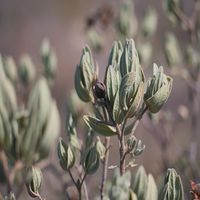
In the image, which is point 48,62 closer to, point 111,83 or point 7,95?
point 7,95

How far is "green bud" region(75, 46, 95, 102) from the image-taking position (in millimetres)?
1141

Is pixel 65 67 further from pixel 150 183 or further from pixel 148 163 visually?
pixel 150 183

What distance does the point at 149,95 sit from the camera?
108 centimetres

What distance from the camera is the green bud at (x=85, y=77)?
44.9 inches

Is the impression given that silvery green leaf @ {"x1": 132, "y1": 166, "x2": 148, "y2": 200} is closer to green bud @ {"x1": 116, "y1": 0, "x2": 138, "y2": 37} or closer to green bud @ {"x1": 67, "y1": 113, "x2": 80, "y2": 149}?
green bud @ {"x1": 67, "y1": 113, "x2": 80, "y2": 149}

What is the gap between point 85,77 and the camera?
1.14 meters

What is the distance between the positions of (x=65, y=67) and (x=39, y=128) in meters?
7.01

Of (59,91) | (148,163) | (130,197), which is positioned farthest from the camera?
(59,91)

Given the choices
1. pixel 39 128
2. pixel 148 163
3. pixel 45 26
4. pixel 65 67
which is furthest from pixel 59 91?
pixel 39 128

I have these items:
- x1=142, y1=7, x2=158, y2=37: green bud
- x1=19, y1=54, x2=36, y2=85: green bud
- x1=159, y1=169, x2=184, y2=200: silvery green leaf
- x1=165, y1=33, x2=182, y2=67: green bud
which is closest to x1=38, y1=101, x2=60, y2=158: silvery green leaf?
x1=159, y1=169, x2=184, y2=200: silvery green leaf

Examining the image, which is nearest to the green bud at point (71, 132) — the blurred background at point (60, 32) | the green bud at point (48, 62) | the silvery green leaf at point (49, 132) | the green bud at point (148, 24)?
the silvery green leaf at point (49, 132)

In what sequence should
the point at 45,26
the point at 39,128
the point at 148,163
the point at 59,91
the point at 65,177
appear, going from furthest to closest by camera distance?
the point at 45,26 < the point at 59,91 < the point at 148,163 < the point at 65,177 < the point at 39,128

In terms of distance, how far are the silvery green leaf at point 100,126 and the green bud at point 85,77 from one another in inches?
3.1

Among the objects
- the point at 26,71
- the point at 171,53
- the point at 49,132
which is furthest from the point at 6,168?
the point at 171,53
